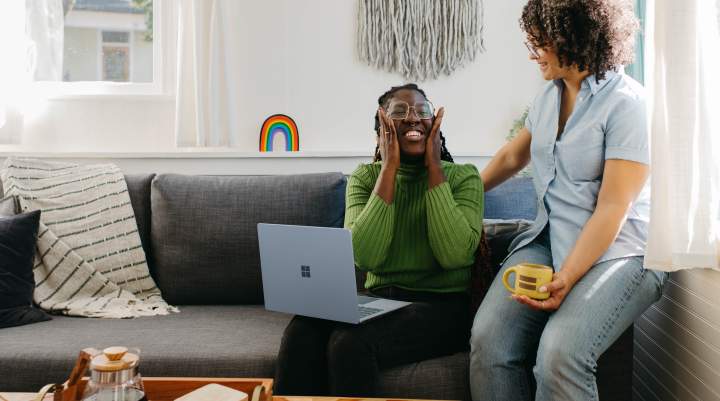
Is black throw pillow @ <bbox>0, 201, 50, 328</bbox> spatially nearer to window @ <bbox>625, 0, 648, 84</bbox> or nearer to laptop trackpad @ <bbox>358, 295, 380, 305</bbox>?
laptop trackpad @ <bbox>358, 295, 380, 305</bbox>

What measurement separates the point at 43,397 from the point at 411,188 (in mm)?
1120

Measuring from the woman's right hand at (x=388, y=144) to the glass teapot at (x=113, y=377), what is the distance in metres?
1.00

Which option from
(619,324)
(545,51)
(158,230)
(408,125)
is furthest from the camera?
(158,230)

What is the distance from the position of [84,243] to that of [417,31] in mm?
1535

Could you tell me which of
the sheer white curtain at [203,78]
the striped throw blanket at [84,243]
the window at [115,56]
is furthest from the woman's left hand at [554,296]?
the window at [115,56]

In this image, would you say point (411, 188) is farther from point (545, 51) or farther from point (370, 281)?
point (545, 51)

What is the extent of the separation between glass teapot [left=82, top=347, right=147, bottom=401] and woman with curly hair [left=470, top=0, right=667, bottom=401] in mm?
818

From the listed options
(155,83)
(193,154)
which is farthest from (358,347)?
(155,83)

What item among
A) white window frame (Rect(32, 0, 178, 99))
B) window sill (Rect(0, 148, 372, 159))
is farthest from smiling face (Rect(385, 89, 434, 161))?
white window frame (Rect(32, 0, 178, 99))

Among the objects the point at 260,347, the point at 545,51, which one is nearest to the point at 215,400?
the point at 260,347

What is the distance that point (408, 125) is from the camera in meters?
1.89

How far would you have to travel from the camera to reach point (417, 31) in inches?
110

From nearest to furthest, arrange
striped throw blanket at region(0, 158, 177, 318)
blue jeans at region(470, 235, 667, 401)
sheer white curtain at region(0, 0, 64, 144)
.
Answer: blue jeans at region(470, 235, 667, 401) → striped throw blanket at region(0, 158, 177, 318) → sheer white curtain at region(0, 0, 64, 144)

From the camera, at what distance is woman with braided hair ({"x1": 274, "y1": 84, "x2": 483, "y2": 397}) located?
5.11 ft
